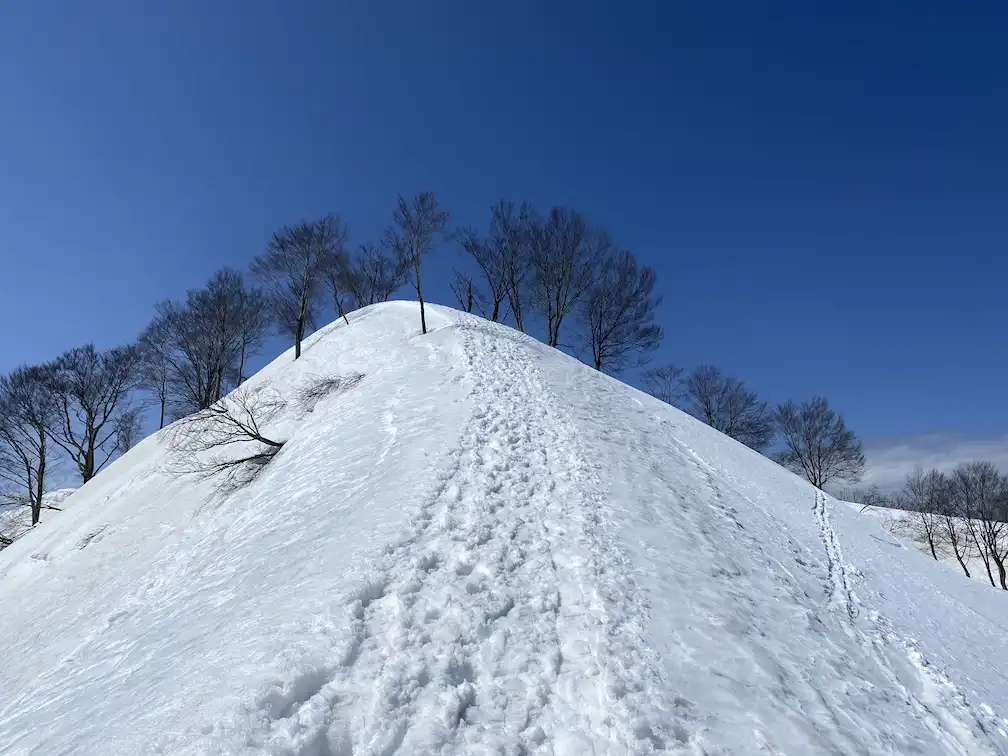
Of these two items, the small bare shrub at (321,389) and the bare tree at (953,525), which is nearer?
the small bare shrub at (321,389)

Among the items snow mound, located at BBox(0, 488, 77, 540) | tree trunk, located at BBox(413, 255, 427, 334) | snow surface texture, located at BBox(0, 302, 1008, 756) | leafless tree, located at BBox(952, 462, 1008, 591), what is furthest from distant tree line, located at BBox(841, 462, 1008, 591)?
snow mound, located at BBox(0, 488, 77, 540)

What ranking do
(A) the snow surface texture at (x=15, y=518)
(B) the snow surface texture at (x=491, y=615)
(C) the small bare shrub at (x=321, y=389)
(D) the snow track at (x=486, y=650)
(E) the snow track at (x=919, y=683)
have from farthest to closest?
(A) the snow surface texture at (x=15, y=518) → (C) the small bare shrub at (x=321, y=389) → (E) the snow track at (x=919, y=683) → (B) the snow surface texture at (x=491, y=615) → (D) the snow track at (x=486, y=650)

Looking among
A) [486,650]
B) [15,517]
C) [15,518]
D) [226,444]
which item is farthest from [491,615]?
[15,517]

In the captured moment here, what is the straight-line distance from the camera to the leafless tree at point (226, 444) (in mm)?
11070

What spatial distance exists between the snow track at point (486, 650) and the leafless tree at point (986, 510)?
33121 millimetres

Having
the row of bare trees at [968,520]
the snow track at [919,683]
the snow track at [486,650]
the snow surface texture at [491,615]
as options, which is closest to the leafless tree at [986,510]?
the row of bare trees at [968,520]

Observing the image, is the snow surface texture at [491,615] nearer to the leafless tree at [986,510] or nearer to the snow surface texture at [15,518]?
the snow surface texture at [15,518]

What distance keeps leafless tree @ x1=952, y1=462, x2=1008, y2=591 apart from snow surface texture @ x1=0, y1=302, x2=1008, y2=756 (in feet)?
74.7

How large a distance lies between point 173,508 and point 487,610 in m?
9.85

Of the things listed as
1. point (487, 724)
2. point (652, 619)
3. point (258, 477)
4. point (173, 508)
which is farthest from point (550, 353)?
point (487, 724)

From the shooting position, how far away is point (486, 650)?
397 centimetres

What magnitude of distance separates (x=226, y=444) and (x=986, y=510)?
3879cm

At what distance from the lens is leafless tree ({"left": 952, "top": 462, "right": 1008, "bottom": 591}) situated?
1024 inches

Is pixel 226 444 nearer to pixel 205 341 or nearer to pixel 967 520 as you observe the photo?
pixel 205 341
